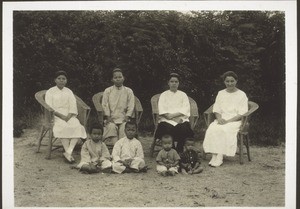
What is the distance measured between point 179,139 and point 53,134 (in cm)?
140

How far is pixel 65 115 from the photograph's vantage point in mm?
8266

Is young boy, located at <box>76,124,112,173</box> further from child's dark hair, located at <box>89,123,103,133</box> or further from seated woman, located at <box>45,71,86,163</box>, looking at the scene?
seated woman, located at <box>45,71,86,163</box>

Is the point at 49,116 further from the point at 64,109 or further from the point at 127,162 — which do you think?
the point at 127,162

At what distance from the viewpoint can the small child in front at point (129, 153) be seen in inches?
319

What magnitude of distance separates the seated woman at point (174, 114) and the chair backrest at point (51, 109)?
82 centimetres

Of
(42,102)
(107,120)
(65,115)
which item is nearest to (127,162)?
(107,120)

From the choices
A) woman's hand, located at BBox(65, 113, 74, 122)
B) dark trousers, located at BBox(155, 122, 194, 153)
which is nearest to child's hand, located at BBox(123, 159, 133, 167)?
dark trousers, located at BBox(155, 122, 194, 153)

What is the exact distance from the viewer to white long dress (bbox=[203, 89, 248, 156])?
823cm

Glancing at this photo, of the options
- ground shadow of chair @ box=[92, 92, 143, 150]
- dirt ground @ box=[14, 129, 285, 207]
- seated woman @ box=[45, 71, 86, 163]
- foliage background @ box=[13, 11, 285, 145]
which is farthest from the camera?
ground shadow of chair @ box=[92, 92, 143, 150]

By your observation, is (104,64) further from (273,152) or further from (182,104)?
(273,152)

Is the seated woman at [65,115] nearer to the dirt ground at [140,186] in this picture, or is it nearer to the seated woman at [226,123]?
the dirt ground at [140,186]

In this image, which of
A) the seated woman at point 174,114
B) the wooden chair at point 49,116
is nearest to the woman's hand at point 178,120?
the seated woman at point 174,114

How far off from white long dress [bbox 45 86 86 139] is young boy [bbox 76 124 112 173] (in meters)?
0.13

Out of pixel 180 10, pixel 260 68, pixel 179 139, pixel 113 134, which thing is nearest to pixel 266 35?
pixel 260 68
